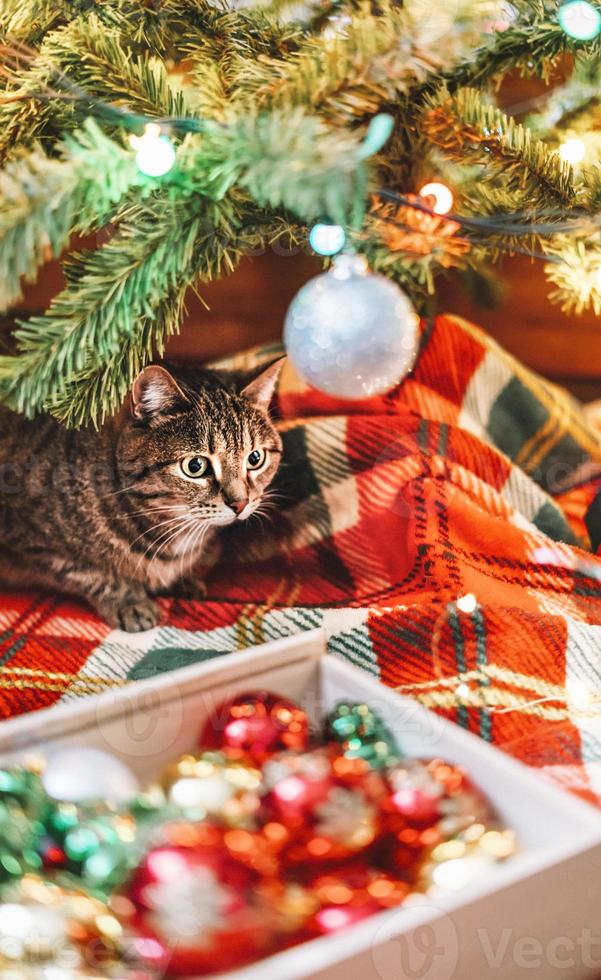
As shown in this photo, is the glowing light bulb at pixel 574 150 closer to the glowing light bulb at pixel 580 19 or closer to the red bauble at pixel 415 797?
the glowing light bulb at pixel 580 19

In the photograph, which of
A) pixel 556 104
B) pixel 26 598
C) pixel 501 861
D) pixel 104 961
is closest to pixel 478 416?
pixel 556 104

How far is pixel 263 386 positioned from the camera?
788 millimetres

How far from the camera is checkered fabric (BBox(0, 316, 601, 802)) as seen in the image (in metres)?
0.64

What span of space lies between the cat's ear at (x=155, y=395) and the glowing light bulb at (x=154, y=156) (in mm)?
229

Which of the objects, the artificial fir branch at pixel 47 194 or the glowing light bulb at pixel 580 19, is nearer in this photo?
the artificial fir branch at pixel 47 194

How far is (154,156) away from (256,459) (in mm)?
356

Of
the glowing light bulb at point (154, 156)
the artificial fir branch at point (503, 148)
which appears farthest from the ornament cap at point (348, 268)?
the artificial fir branch at point (503, 148)

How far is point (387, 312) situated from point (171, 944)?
34cm

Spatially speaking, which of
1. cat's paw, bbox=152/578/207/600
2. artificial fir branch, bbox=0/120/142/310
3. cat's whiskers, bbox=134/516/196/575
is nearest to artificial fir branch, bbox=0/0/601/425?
artificial fir branch, bbox=0/120/142/310

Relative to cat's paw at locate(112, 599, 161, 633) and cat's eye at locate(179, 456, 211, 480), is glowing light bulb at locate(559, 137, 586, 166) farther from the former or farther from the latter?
cat's paw at locate(112, 599, 161, 633)

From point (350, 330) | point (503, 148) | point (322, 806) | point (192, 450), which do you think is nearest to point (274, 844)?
point (322, 806)

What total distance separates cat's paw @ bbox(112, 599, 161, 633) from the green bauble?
0.97 feet

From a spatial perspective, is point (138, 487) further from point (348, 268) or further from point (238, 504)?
point (348, 268)

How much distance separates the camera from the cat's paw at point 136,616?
77 cm
